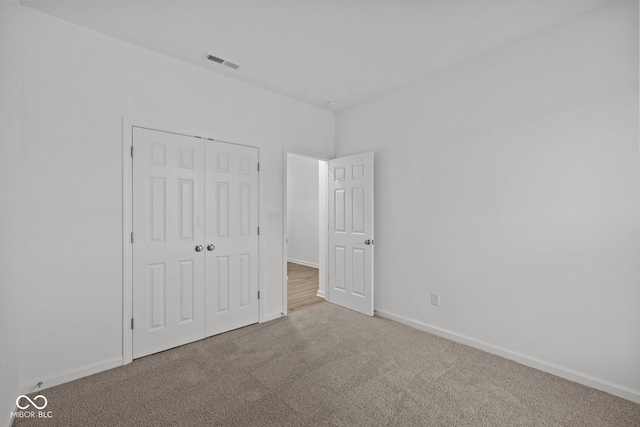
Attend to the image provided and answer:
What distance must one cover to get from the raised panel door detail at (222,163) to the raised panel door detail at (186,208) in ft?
1.08

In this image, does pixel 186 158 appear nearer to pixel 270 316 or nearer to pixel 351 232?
pixel 270 316

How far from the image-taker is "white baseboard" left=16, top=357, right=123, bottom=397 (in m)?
2.05

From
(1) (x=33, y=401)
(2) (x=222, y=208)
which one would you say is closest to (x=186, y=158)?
(2) (x=222, y=208)

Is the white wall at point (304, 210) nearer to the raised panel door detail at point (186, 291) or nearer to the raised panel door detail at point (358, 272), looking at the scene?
the raised panel door detail at point (358, 272)

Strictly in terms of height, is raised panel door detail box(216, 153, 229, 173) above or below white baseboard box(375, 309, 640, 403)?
above

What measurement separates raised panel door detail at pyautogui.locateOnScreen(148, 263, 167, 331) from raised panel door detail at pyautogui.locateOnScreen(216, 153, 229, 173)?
1.09 m

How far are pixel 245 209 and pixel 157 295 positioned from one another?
47.1 inches

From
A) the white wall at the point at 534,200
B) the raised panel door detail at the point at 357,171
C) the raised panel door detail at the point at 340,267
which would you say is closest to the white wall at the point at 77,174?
the raised panel door detail at the point at 357,171

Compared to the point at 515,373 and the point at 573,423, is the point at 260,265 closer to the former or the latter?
the point at 515,373

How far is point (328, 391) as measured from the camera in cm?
207

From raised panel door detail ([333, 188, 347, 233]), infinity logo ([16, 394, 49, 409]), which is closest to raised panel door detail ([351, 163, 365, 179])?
raised panel door detail ([333, 188, 347, 233])

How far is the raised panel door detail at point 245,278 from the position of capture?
323cm

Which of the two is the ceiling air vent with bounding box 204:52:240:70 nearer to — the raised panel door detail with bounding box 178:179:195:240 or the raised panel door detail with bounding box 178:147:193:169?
the raised panel door detail with bounding box 178:147:193:169

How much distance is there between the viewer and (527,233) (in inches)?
96.7
